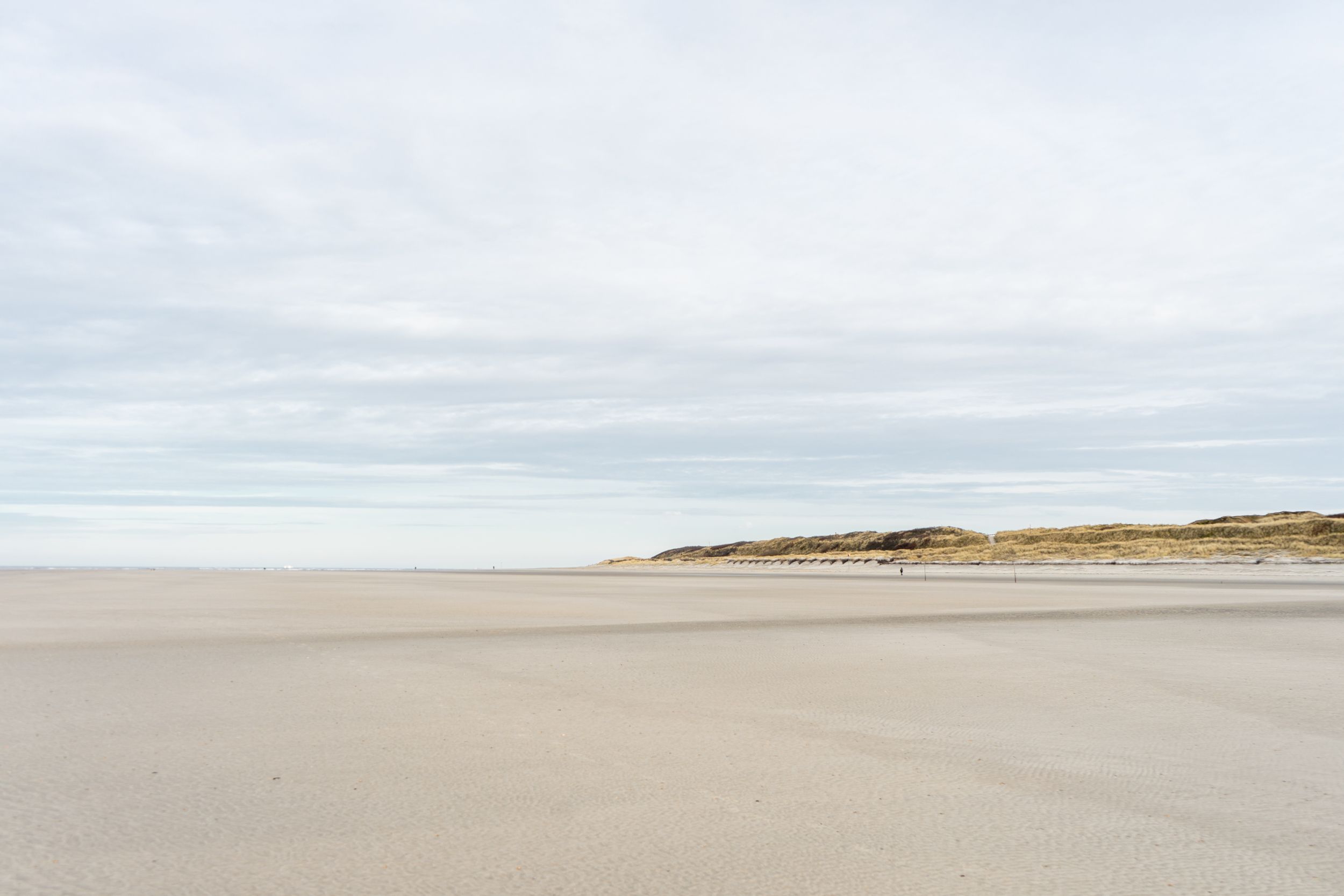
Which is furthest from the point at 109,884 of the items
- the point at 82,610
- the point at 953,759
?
the point at 82,610

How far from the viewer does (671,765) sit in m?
7.63

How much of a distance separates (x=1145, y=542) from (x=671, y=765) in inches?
3699

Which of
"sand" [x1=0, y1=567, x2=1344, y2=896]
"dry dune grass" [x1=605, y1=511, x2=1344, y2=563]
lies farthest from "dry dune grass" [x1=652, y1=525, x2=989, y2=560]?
"sand" [x1=0, y1=567, x2=1344, y2=896]

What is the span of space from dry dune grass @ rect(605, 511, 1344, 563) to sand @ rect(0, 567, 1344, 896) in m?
65.8

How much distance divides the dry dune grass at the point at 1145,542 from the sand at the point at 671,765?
65.8m

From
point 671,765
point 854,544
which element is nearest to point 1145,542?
point 854,544

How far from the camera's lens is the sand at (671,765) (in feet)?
17.2

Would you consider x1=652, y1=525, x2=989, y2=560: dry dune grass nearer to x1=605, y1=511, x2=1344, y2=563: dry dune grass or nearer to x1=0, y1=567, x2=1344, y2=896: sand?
x1=605, y1=511, x2=1344, y2=563: dry dune grass

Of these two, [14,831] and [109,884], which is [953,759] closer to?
[109,884]

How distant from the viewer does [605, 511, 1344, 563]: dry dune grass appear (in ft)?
247

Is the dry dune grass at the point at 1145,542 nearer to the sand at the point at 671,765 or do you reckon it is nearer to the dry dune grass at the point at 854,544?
the dry dune grass at the point at 854,544

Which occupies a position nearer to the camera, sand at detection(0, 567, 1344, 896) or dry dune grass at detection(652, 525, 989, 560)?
sand at detection(0, 567, 1344, 896)

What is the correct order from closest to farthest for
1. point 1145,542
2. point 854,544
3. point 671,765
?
point 671,765 < point 1145,542 < point 854,544

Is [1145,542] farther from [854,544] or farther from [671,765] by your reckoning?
[671,765]
